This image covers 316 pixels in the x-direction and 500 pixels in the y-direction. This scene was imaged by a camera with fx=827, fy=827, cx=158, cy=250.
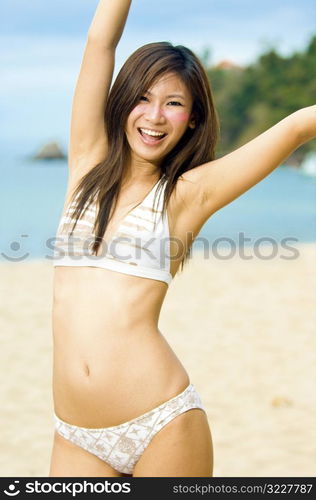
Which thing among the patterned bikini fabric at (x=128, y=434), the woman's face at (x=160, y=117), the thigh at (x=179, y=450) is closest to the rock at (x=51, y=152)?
the woman's face at (x=160, y=117)

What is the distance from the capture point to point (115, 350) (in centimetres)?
225

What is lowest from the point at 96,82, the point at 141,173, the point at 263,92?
the point at 263,92

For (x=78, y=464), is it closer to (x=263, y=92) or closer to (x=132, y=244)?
(x=132, y=244)

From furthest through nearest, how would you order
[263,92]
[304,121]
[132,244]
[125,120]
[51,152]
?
[51,152] → [263,92] → [125,120] → [132,244] → [304,121]

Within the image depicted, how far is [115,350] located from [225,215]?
22.2 meters

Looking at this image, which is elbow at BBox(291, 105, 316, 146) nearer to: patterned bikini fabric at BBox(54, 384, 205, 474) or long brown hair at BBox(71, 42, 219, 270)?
long brown hair at BBox(71, 42, 219, 270)

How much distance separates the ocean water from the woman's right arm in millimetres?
10385

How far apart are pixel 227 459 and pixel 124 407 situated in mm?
2903

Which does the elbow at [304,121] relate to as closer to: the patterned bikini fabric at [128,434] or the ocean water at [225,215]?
the patterned bikini fabric at [128,434]

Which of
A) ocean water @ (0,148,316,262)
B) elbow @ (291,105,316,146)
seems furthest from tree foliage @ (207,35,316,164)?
elbow @ (291,105,316,146)

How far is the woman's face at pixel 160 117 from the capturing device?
Answer: 2.34 m

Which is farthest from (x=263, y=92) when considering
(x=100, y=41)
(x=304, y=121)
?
(x=304, y=121)

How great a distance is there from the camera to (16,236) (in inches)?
848

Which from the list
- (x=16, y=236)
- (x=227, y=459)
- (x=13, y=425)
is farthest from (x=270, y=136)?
(x=16, y=236)
